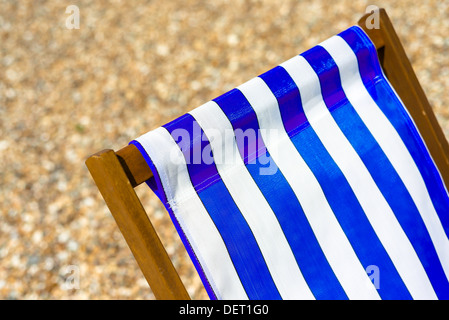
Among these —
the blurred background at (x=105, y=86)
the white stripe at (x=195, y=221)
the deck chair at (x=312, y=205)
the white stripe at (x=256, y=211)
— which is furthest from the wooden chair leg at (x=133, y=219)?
the blurred background at (x=105, y=86)

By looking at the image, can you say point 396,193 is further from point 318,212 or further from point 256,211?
point 256,211

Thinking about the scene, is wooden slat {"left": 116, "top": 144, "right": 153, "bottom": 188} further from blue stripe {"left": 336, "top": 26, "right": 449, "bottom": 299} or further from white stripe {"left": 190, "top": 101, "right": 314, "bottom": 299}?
blue stripe {"left": 336, "top": 26, "right": 449, "bottom": 299}

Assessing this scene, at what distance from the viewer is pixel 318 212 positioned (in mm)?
1377

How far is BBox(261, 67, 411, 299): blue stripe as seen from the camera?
1393 mm

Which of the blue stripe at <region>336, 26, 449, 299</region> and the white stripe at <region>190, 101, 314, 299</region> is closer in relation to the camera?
the white stripe at <region>190, 101, 314, 299</region>

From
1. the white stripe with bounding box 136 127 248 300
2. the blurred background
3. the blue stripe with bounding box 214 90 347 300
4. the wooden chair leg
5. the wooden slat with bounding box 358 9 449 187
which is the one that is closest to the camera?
the wooden chair leg

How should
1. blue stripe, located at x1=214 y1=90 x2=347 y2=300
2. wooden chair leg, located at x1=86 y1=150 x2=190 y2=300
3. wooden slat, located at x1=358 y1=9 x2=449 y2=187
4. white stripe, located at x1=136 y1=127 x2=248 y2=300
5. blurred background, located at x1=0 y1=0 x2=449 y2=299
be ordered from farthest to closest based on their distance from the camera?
blurred background, located at x1=0 y1=0 x2=449 y2=299, wooden slat, located at x1=358 y1=9 x2=449 y2=187, blue stripe, located at x1=214 y1=90 x2=347 y2=300, white stripe, located at x1=136 y1=127 x2=248 y2=300, wooden chair leg, located at x1=86 y1=150 x2=190 y2=300

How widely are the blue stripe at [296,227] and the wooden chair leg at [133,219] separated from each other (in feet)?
1.15

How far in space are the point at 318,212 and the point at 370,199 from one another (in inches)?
6.7

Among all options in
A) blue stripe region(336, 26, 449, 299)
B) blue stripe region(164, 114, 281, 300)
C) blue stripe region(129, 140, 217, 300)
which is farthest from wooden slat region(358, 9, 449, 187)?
blue stripe region(129, 140, 217, 300)

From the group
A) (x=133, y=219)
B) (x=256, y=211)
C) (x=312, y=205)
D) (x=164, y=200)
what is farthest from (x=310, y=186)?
(x=133, y=219)

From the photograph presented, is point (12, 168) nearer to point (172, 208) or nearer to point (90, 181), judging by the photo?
point (90, 181)

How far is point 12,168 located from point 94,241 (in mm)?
735
